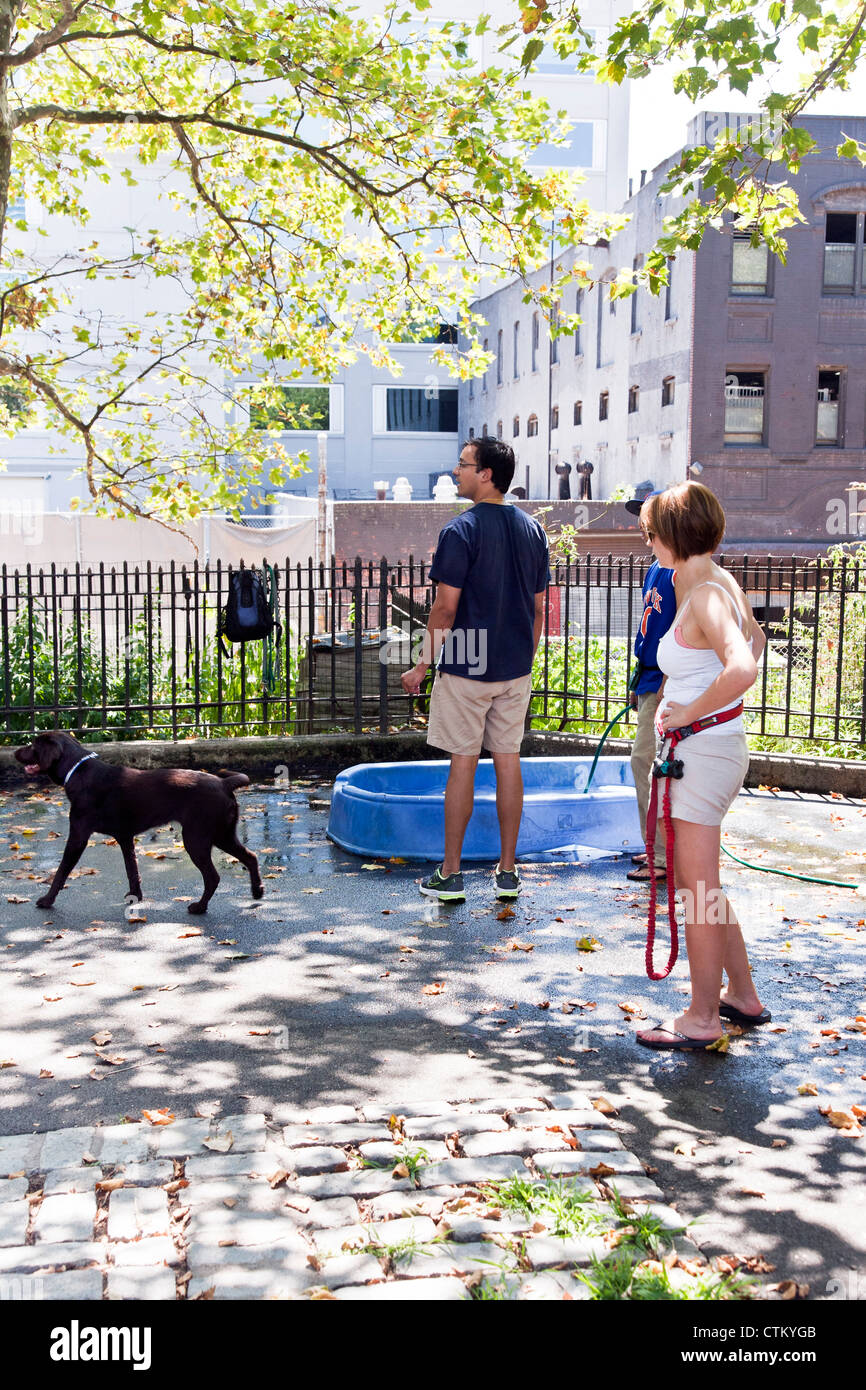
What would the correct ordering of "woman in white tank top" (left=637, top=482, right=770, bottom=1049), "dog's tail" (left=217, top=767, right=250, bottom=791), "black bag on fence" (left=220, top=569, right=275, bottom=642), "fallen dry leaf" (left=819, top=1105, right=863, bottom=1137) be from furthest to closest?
"black bag on fence" (left=220, top=569, right=275, bottom=642)
"dog's tail" (left=217, top=767, right=250, bottom=791)
"woman in white tank top" (left=637, top=482, right=770, bottom=1049)
"fallen dry leaf" (left=819, top=1105, right=863, bottom=1137)

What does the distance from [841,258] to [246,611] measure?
2569cm

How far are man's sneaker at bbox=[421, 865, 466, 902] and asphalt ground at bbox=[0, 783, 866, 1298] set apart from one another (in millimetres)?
91

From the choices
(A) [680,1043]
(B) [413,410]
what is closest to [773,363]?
(B) [413,410]

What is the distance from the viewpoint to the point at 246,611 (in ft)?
35.6

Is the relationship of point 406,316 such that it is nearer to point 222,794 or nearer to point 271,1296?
point 222,794

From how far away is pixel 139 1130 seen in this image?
12.4 feet

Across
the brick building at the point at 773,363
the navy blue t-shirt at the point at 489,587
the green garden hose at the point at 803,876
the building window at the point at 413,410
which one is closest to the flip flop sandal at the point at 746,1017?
the navy blue t-shirt at the point at 489,587

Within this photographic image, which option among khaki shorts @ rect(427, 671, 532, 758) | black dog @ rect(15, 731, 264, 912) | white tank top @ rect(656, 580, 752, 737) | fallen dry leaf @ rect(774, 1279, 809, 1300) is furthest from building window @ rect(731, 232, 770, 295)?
fallen dry leaf @ rect(774, 1279, 809, 1300)

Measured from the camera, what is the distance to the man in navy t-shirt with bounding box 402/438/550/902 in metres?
6.35

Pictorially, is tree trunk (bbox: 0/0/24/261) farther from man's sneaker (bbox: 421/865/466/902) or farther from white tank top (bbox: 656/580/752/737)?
white tank top (bbox: 656/580/752/737)

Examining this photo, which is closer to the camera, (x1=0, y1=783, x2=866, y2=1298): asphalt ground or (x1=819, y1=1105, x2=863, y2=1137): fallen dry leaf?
(x1=0, y1=783, x2=866, y2=1298): asphalt ground

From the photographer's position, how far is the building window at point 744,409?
30.8 meters

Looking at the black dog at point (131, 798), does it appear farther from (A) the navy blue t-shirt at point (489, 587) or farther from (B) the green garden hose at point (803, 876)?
(B) the green garden hose at point (803, 876)

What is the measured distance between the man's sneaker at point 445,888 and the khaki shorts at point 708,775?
2439 millimetres
